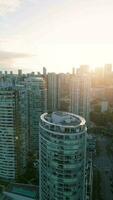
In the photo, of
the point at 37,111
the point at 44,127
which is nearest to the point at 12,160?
the point at 37,111

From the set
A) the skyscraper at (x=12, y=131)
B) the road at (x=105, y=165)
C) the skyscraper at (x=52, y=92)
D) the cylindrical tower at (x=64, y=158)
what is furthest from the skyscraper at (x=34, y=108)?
the cylindrical tower at (x=64, y=158)

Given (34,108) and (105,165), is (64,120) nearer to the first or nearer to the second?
(34,108)

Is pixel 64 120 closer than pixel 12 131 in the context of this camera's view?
Yes

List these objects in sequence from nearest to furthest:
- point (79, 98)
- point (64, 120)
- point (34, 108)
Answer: point (64, 120) → point (34, 108) → point (79, 98)

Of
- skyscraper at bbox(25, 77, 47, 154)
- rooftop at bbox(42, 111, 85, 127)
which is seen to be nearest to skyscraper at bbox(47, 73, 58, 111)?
skyscraper at bbox(25, 77, 47, 154)

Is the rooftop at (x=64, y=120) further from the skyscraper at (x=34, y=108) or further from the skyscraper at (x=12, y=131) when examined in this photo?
the skyscraper at (x=34, y=108)

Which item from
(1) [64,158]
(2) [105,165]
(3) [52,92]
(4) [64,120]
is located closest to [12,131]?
(4) [64,120]

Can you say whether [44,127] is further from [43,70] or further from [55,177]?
[43,70]
